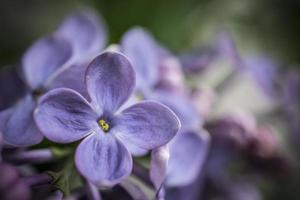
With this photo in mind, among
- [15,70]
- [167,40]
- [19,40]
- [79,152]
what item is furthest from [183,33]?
[79,152]

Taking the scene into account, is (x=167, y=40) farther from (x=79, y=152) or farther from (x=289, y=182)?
(x=79, y=152)

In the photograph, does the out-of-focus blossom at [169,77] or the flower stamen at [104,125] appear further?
the out-of-focus blossom at [169,77]

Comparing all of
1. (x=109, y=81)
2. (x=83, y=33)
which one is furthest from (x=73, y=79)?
(x=83, y=33)

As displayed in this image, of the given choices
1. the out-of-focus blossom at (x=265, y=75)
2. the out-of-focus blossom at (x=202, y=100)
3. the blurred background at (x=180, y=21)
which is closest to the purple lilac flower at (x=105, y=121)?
the out-of-focus blossom at (x=202, y=100)

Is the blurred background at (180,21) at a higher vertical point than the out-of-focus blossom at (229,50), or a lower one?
lower

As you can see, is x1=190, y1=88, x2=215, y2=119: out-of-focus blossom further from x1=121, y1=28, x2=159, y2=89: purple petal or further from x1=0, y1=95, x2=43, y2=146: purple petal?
x1=0, y1=95, x2=43, y2=146: purple petal

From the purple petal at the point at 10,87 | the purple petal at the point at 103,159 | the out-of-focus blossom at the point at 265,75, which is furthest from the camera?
the out-of-focus blossom at the point at 265,75

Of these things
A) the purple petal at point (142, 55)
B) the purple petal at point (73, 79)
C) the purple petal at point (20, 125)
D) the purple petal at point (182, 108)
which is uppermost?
the purple petal at point (73, 79)

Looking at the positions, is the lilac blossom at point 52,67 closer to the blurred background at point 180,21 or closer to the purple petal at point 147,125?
the purple petal at point 147,125

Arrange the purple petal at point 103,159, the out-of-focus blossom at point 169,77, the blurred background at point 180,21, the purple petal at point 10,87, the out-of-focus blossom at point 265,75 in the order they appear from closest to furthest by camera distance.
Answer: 1. the purple petal at point 103,159
2. the purple petal at point 10,87
3. the out-of-focus blossom at point 169,77
4. the out-of-focus blossom at point 265,75
5. the blurred background at point 180,21
